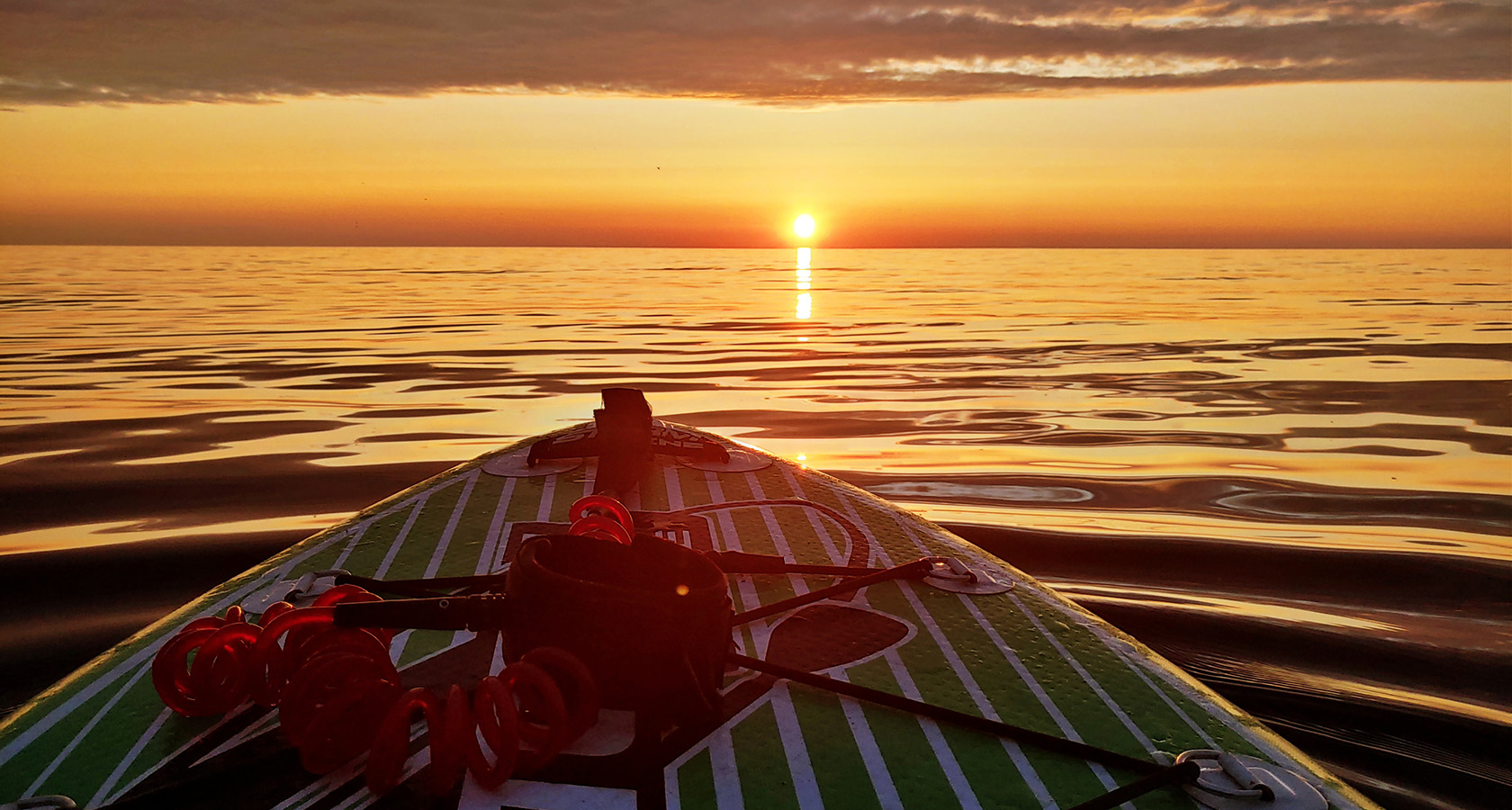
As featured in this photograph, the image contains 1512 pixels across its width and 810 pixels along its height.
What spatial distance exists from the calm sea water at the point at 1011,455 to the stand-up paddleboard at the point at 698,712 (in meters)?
1.56

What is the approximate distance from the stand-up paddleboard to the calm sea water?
61.2 inches

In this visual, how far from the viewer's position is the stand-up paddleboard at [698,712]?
2.10 meters

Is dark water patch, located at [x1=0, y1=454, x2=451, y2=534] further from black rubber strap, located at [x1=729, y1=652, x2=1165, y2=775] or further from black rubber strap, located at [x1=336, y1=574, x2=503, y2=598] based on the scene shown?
black rubber strap, located at [x1=729, y1=652, x2=1165, y2=775]

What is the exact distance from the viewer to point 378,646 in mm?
2252

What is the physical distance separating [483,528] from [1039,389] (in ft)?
30.6

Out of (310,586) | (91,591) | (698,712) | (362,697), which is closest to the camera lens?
(362,697)

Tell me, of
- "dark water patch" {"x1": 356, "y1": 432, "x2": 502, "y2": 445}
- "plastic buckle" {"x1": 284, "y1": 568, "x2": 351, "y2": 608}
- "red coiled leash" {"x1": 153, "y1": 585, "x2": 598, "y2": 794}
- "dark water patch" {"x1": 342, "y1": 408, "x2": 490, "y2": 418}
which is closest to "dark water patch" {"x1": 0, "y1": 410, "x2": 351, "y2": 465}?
"dark water patch" {"x1": 342, "y1": 408, "x2": 490, "y2": 418}

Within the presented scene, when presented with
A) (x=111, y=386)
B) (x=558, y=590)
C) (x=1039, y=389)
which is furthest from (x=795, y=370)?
(x=558, y=590)

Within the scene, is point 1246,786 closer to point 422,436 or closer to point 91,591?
point 91,591

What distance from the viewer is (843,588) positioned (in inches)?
125

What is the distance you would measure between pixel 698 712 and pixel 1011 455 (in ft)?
21.2

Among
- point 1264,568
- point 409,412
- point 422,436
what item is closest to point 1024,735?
point 1264,568

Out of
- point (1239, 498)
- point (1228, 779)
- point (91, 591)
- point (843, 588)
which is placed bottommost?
point (91, 591)

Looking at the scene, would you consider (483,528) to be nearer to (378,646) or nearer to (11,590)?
(378,646)
